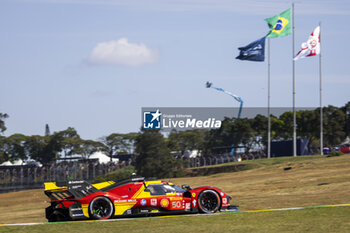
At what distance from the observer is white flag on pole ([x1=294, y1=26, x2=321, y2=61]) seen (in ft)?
188

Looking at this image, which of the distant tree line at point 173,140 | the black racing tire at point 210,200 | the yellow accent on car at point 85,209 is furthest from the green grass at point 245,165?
the yellow accent on car at point 85,209

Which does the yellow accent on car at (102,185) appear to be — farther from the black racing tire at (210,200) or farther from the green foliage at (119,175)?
the green foliage at (119,175)

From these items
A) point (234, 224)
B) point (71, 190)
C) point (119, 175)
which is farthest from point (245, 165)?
point (234, 224)

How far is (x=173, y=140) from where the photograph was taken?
239 ft

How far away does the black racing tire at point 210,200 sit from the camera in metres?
18.0

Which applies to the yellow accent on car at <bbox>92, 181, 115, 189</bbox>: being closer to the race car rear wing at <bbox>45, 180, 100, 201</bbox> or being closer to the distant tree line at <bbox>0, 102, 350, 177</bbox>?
the race car rear wing at <bbox>45, 180, 100, 201</bbox>

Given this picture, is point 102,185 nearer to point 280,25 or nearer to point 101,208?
point 101,208

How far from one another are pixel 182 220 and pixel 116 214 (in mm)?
2507

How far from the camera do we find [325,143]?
98.9 m

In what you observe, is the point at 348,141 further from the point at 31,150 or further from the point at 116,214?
the point at 116,214

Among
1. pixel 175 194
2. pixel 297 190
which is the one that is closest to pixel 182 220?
pixel 175 194

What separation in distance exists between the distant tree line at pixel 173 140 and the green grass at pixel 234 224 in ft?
151

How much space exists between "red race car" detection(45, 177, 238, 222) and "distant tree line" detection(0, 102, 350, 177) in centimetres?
4431

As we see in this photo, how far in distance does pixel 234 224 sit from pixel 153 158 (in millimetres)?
48705
